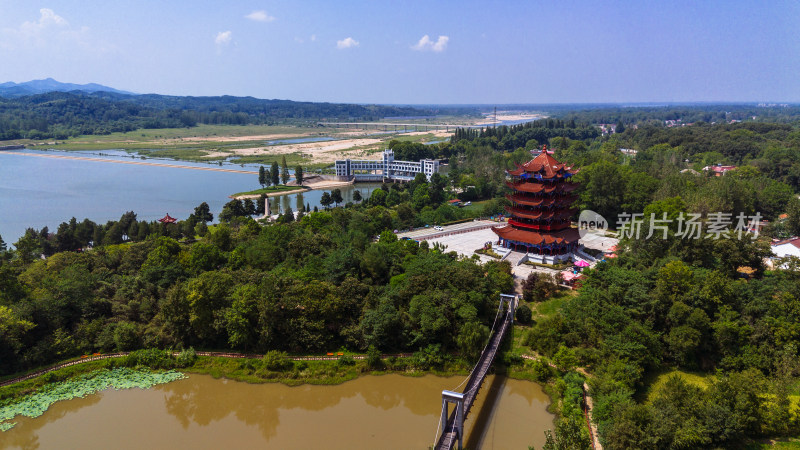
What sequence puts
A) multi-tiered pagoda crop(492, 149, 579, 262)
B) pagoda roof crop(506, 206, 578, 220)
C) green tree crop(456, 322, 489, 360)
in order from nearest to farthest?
green tree crop(456, 322, 489, 360) < multi-tiered pagoda crop(492, 149, 579, 262) < pagoda roof crop(506, 206, 578, 220)

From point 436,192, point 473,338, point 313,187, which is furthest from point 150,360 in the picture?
point 313,187

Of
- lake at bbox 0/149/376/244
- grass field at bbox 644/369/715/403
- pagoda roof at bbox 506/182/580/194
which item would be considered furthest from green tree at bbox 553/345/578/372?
lake at bbox 0/149/376/244

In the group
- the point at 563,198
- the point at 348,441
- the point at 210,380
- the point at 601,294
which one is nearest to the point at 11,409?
the point at 210,380

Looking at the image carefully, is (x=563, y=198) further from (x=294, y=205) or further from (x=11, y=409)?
(x=294, y=205)

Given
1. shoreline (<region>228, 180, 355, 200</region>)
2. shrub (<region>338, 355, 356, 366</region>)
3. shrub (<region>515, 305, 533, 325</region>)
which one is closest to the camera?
shrub (<region>338, 355, 356, 366</region>)

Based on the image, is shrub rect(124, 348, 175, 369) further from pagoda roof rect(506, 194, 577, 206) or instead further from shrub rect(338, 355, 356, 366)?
pagoda roof rect(506, 194, 577, 206)

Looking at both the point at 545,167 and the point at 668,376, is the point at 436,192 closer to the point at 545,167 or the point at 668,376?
the point at 545,167

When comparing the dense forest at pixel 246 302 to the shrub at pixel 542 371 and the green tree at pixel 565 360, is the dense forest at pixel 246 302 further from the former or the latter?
the green tree at pixel 565 360
